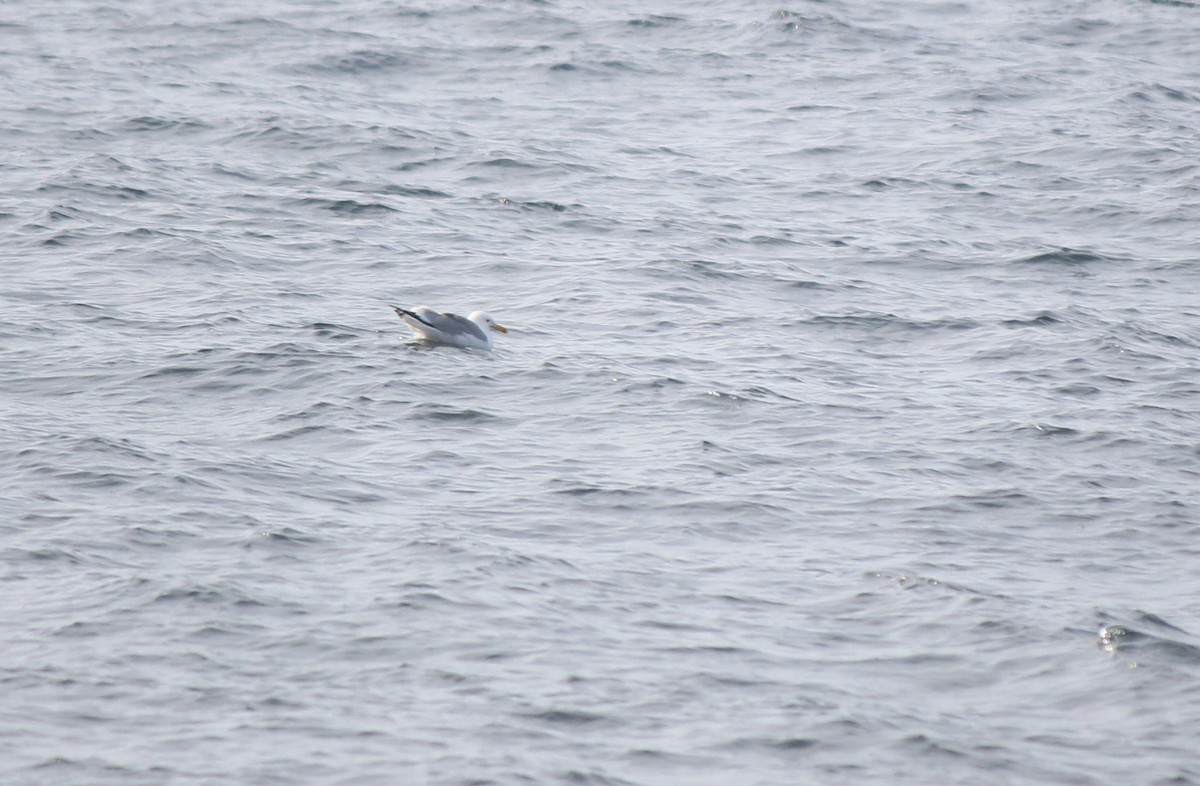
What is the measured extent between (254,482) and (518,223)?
10.6 meters

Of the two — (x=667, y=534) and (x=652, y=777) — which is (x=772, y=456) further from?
(x=652, y=777)

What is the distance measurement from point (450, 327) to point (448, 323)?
67mm

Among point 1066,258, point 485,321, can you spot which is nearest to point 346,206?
point 485,321

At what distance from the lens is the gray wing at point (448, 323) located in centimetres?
1919

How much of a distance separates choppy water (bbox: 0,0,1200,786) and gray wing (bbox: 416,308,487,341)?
11.0 inches

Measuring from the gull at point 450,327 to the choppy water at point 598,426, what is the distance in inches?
8.2

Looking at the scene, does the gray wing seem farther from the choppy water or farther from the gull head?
the choppy water

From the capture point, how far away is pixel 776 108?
32.4 meters

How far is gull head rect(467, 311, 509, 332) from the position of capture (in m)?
19.6

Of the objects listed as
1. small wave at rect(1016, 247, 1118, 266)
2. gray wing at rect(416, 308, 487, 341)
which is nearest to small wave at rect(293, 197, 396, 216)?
gray wing at rect(416, 308, 487, 341)

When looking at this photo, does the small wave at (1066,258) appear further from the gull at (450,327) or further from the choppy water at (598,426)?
the gull at (450,327)

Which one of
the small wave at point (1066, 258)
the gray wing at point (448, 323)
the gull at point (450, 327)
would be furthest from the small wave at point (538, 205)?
the small wave at point (1066, 258)

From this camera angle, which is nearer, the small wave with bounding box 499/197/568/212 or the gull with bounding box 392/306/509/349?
the gull with bounding box 392/306/509/349

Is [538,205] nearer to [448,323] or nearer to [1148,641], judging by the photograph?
[448,323]
